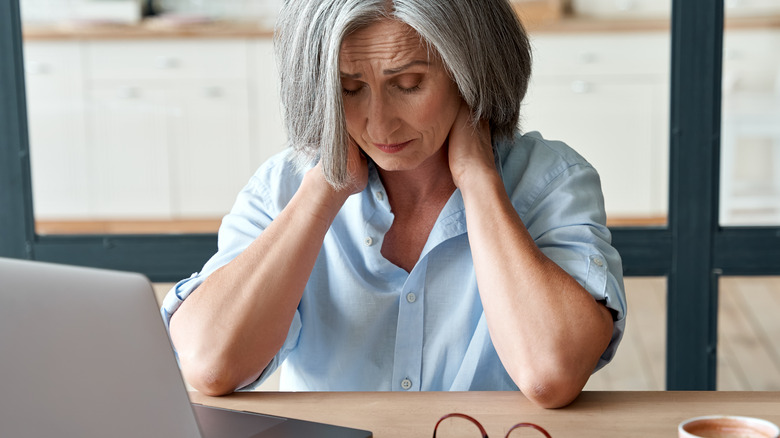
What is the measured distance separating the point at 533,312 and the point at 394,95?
352 millimetres

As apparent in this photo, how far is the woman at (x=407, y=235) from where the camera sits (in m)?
1.09

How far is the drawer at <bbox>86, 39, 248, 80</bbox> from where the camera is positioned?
7.28ft

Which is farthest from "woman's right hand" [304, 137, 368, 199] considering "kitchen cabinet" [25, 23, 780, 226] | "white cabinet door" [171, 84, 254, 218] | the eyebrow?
"white cabinet door" [171, 84, 254, 218]

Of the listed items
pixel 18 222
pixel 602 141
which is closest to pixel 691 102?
pixel 602 141

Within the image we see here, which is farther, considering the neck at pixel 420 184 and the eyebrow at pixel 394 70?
the neck at pixel 420 184

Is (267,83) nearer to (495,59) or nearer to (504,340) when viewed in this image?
(495,59)

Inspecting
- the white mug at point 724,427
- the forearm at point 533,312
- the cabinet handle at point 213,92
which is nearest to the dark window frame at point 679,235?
the cabinet handle at point 213,92

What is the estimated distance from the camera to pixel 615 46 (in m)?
2.25

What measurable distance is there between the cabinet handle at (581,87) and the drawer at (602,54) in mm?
44

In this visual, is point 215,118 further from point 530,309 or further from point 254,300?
point 530,309

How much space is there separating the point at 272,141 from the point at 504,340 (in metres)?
1.30

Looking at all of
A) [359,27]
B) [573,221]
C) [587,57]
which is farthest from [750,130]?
[359,27]

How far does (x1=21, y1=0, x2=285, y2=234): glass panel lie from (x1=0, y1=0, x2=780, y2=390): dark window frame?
0.08 m

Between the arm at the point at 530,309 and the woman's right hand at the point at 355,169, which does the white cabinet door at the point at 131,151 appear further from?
the arm at the point at 530,309
